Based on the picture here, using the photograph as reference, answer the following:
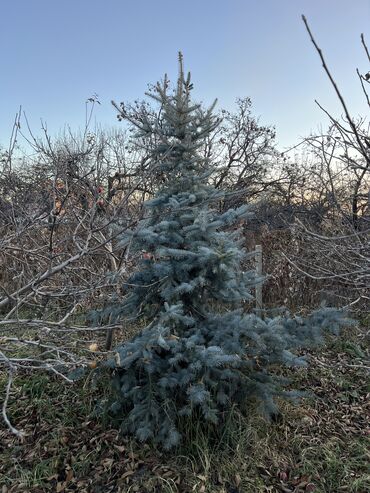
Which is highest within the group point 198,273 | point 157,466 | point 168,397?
point 198,273

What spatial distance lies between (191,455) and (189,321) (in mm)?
1043

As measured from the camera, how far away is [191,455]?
113 inches

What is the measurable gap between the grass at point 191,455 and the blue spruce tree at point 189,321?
20 centimetres

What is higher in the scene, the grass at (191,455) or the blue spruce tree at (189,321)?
the blue spruce tree at (189,321)

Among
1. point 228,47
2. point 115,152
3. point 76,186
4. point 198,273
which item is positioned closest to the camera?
point 198,273

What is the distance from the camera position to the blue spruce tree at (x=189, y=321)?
2807 mm

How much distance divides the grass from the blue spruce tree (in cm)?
20

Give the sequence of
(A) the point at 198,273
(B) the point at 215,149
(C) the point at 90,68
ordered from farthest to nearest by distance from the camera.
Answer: (B) the point at 215,149 → (C) the point at 90,68 → (A) the point at 198,273

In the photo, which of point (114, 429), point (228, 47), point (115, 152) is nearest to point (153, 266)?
point (114, 429)

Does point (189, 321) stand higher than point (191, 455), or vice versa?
point (189, 321)

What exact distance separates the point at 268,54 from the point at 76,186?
2.99 meters

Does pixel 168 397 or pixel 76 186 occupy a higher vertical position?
pixel 76 186

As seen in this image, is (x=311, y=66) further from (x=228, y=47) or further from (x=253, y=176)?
(x=253, y=176)

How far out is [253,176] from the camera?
11.8m
